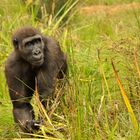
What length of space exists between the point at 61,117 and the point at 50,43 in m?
0.94

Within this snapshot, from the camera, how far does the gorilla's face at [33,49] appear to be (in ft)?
15.0

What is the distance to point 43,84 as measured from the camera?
4.47 meters

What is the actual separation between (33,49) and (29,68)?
0.17 metres

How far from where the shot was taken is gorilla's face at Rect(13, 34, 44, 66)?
4.57m

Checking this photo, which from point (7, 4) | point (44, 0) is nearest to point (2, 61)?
point (7, 4)

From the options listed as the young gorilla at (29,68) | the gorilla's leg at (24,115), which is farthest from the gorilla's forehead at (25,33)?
the gorilla's leg at (24,115)

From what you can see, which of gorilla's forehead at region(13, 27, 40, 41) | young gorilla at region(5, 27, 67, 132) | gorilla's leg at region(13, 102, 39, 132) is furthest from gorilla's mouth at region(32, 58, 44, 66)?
gorilla's leg at region(13, 102, 39, 132)

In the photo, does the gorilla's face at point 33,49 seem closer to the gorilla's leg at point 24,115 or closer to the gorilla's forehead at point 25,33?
the gorilla's forehead at point 25,33

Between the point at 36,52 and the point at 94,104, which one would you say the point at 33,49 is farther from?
the point at 94,104

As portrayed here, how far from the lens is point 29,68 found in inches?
187

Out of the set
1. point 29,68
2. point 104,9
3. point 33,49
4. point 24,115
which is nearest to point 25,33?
point 33,49

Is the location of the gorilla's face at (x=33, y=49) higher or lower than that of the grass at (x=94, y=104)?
higher

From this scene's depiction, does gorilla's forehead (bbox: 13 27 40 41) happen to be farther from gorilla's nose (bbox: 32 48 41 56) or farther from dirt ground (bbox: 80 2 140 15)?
dirt ground (bbox: 80 2 140 15)

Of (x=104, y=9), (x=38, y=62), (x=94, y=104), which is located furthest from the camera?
(x=104, y=9)
